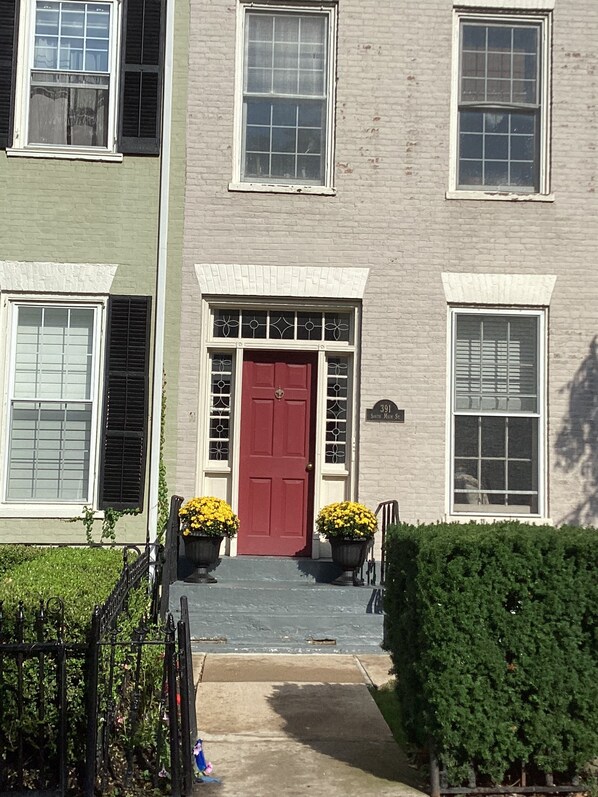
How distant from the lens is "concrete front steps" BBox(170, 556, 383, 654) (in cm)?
817

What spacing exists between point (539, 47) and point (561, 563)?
24.6 feet

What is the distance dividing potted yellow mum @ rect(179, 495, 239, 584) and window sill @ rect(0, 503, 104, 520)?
3.40 feet

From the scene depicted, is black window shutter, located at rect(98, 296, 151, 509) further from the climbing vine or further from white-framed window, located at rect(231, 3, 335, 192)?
white-framed window, located at rect(231, 3, 335, 192)

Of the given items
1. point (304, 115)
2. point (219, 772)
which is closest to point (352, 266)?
point (304, 115)

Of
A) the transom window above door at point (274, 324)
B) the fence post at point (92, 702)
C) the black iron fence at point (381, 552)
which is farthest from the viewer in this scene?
the transom window above door at point (274, 324)

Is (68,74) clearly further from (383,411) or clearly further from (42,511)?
(383,411)

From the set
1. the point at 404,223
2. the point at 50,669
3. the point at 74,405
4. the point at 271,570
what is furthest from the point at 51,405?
the point at 50,669

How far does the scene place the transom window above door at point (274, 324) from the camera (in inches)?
397

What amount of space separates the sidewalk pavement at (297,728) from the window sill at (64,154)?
5.31 m

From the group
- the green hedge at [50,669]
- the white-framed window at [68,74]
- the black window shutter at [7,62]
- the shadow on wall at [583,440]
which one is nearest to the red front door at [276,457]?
the shadow on wall at [583,440]

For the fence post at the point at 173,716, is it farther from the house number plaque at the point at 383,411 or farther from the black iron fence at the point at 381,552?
the house number plaque at the point at 383,411

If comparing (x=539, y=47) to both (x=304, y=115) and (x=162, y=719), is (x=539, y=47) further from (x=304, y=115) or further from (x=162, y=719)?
(x=162, y=719)

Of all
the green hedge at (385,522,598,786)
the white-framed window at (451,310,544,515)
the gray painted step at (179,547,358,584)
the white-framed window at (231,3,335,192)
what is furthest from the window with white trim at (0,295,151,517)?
the green hedge at (385,522,598,786)

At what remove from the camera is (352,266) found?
9.95 m
